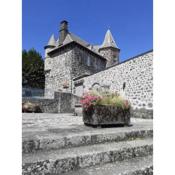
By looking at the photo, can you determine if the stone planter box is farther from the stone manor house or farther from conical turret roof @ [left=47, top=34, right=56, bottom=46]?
conical turret roof @ [left=47, top=34, right=56, bottom=46]

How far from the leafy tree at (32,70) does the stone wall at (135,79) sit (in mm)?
17313

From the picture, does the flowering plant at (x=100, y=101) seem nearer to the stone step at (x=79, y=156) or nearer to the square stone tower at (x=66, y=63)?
the stone step at (x=79, y=156)

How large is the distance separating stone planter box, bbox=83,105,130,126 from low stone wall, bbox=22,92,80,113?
6.60 metres

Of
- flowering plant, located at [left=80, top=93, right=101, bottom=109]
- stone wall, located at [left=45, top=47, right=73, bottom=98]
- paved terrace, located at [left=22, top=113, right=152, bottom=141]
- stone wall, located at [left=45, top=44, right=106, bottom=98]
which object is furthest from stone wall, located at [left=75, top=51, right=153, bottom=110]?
stone wall, located at [left=45, top=47, right=73, bottom=98]

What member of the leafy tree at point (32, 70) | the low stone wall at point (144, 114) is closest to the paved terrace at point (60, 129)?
the low stone wall at point (144, 114)

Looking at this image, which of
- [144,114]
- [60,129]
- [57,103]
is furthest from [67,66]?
[60,129]

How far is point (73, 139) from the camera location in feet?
7.31

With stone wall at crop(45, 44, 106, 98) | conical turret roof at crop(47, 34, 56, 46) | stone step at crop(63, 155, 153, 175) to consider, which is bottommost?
stone step at crop(63, 155, 153, 175)

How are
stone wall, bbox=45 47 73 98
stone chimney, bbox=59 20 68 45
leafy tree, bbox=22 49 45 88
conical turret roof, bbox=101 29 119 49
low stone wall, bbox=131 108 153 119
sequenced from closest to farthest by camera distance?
low stone wall, bbox=131 108 153 119
stone wall, bbox=45 47 73 98
stone chimney, bbox=59 20 68 45
conical turret roof, bbox=101 29 119 49
leafy tree, bbox=22 49 45 88

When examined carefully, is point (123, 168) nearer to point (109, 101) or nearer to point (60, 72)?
point (109, 101)

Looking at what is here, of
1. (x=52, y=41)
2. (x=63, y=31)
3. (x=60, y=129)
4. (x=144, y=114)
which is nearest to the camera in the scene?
(x=60, y=129)

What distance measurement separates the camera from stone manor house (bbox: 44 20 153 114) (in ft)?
31.3

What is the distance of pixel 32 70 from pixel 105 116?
2569cm

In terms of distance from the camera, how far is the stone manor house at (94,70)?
9539mm
